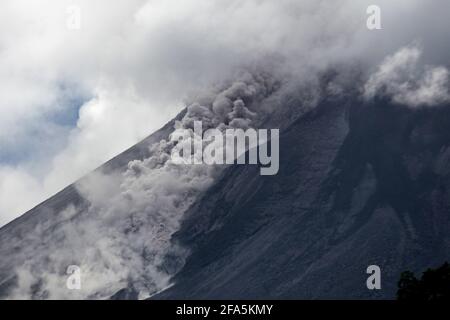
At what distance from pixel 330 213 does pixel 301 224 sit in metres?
4.23

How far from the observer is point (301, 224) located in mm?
116438

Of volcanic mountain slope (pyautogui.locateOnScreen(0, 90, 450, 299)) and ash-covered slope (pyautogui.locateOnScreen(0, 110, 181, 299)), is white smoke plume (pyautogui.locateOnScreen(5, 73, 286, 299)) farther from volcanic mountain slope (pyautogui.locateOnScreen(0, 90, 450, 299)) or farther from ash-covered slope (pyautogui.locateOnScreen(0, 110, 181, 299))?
volcanic mountain slope (pyautogui.locateOnScreen(0, 90, 450, 299))

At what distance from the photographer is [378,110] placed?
14412cm

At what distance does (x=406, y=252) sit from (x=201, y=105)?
79944 millimetres

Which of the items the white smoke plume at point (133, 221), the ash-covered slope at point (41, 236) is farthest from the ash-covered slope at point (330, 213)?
the ash-covered slope at point (41, 236)

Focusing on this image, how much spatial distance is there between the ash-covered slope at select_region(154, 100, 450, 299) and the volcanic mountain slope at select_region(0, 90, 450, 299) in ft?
0.73

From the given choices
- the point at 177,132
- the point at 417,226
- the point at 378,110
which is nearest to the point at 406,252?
the point at 417,226

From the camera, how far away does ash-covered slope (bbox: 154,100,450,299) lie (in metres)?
99.9

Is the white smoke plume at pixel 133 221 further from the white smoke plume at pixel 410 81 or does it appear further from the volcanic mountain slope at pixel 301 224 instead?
the white smoke plume at pixel 410 81

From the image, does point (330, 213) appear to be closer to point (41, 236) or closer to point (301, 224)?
point (301, 224)

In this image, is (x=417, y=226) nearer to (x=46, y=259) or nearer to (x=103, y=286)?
(x=103, y=286)

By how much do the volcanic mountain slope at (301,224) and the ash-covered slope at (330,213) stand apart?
8.7 inches

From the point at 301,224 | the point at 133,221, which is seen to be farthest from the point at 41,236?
the point at 301,224

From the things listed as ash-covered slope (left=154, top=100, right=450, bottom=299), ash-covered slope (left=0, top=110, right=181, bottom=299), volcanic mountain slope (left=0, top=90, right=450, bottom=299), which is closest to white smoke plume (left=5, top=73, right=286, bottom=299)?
ash-covered slope (left=0, top=110, right=181, bottom=299)
